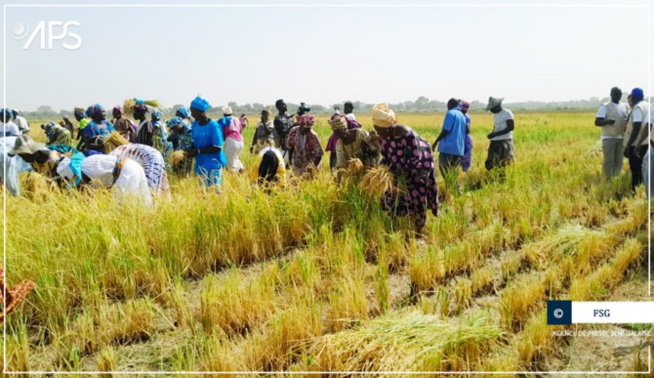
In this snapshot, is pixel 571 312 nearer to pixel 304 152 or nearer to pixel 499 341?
pixel 499 341

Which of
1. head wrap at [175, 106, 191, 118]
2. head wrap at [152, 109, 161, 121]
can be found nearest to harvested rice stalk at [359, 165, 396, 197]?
head wrap at [152, 109, 161, 121]

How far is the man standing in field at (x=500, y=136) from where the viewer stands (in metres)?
7.50

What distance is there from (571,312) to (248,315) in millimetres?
2091

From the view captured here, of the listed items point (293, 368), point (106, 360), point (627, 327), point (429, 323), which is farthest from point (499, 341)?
point (106, 360)

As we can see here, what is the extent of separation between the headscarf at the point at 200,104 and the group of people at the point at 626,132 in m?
5.41

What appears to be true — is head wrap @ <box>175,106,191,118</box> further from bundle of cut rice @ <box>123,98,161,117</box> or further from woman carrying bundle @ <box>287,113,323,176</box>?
woman carrying bundle @ <box>287,113,323,176</box>

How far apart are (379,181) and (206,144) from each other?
2481 millimetres

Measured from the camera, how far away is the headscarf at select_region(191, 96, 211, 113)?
18.9 feet

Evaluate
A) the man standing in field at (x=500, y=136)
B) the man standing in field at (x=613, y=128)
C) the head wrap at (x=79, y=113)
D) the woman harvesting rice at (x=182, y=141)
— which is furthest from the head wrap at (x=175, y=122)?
the man standing in field at (x=613, y=128)

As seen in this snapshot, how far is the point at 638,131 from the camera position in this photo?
6.30 metres

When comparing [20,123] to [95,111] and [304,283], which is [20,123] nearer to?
[95,111]

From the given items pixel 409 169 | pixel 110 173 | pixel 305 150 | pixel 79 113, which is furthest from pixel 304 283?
pixel 79 113

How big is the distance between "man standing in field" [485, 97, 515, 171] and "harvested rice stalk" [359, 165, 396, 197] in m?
3.52

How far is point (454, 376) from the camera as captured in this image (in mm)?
2613
